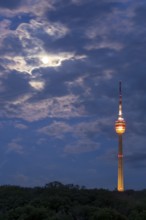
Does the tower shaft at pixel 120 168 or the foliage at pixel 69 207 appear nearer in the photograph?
the foliage at pixel 69 207

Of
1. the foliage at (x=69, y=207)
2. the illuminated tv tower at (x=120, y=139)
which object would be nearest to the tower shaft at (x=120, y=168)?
the illuminated tv tower at (x=120, y=139)

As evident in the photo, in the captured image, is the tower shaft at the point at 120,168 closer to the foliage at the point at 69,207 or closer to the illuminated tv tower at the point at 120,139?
the illuminated tv tower at the point at 120,139

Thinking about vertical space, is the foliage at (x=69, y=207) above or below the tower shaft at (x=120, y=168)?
below

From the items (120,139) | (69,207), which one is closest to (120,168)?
(120,139)

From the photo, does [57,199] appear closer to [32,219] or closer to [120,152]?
[32,219]

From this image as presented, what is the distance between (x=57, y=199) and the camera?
239 ft

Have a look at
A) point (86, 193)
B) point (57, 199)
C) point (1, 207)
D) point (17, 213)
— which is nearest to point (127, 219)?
point (17, 213)

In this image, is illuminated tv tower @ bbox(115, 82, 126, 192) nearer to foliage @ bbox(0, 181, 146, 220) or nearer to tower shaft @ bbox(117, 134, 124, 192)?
tower shaft @ bbox(117, 134, 124, 192)

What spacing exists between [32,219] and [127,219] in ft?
32.8

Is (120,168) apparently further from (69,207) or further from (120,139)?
(69,207)

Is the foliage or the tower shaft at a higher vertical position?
the tower shaft

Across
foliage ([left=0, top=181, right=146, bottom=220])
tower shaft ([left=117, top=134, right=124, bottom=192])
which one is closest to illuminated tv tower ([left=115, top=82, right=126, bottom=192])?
tower shaft ([left=117, top=134, right=124, bottom=192])

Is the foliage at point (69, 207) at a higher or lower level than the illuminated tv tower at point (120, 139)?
lower

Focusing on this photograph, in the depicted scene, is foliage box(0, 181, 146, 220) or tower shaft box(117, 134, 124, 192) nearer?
foliage box(0, 181, 146, 220)
